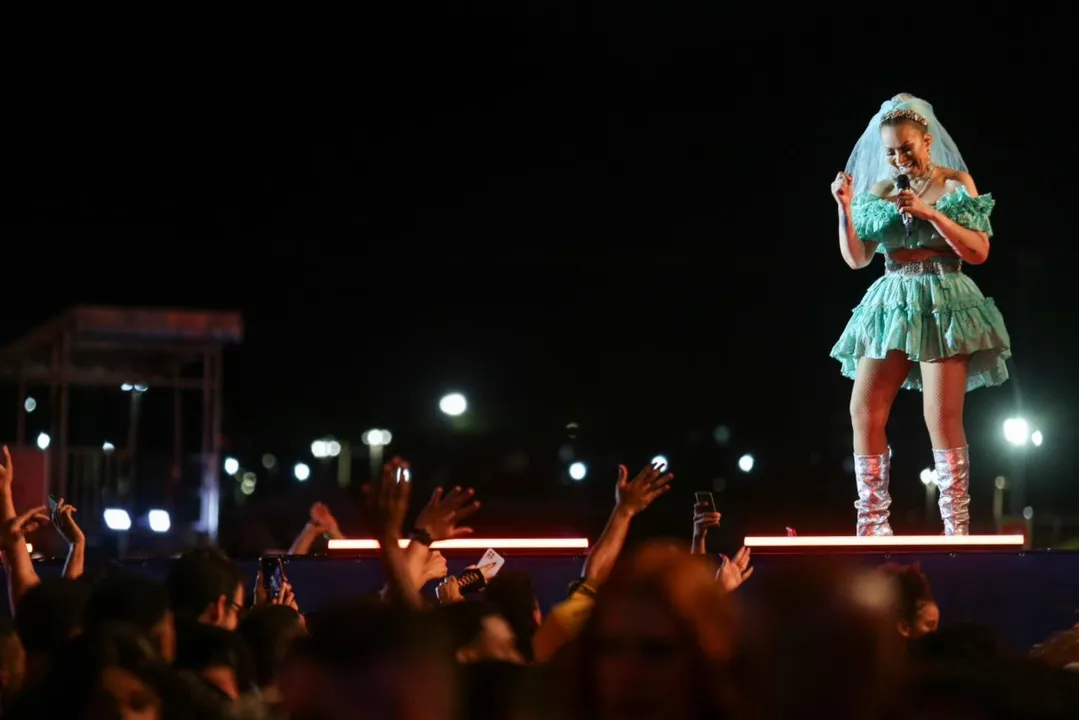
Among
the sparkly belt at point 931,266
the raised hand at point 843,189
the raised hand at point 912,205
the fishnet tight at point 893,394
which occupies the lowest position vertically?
the fishnet tight at point 893,394

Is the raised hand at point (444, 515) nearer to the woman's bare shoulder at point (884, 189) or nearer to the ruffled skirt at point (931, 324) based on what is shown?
the ruffled skirt at point (931, 324)

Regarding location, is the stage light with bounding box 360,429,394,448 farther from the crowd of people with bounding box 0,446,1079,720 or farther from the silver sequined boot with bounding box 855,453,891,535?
the crowd of people with bounding box 0,446,1079,720

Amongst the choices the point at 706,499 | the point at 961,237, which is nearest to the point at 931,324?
the point at 961,237

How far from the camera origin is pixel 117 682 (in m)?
3.51

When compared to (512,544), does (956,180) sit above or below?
above

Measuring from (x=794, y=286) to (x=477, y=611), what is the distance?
2487 cm

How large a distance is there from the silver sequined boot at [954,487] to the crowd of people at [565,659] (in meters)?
4.69

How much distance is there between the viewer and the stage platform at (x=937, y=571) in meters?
7.84

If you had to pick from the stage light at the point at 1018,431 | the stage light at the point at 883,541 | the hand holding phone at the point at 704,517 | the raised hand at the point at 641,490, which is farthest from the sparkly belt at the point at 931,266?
the stage light at the point at 1018,431

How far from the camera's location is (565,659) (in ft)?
10.6

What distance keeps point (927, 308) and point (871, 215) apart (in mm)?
577

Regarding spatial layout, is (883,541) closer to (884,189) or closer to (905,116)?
(884,189)

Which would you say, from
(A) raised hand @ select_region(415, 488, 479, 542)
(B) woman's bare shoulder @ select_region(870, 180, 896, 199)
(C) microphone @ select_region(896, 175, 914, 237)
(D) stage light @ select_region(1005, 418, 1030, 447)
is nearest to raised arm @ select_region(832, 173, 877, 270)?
(B) woman's bare shoulder @ select_region(870, 180, 896, 199)

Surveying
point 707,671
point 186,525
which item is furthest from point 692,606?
point 186,525
